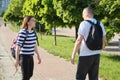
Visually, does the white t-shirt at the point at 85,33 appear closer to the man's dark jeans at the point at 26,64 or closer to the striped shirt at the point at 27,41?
the striped shirt at the point at 27,41

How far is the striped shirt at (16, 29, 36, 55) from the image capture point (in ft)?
27.3

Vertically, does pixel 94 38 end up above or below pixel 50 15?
above

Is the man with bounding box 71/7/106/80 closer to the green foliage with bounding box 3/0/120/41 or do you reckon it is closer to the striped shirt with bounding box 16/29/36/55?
the striped shirt with bounding box 16/29/36/55

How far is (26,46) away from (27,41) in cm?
12

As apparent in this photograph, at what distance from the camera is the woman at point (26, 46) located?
327 inches

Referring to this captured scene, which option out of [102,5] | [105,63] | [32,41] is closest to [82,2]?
[102,5]

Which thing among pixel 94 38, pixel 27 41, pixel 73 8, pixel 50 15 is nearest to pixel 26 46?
pixel 27 41

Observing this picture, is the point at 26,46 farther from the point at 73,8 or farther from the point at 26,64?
the point at 73,8

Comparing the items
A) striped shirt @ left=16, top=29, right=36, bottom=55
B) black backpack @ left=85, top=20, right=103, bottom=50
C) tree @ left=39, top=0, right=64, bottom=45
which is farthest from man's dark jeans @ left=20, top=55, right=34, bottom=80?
tree @ left=39, top=0, right=64, bottom=45

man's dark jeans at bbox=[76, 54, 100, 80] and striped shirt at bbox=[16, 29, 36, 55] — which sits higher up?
striped shirt at bbox=[16, 29, 36, 55]

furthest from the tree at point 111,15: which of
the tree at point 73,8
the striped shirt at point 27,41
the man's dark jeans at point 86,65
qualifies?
the man's dark jeans at point 86,65

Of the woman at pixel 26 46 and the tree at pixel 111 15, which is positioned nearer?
the woman at pixel 26 46

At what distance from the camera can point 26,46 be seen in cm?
841

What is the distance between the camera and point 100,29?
7.77 metres
